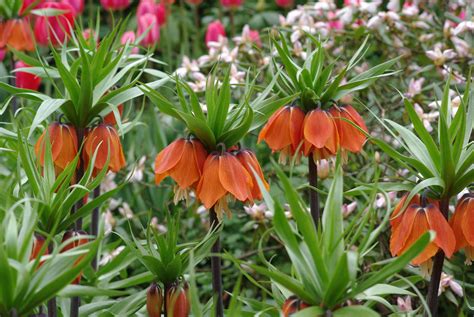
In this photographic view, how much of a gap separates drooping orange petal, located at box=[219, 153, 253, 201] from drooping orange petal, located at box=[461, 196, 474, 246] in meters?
0.36

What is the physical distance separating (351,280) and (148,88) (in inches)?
22.1

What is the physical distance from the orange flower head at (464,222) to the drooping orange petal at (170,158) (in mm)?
465

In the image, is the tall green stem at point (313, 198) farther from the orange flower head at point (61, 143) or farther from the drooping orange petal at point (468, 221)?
the orange flower head at point (61, 143)

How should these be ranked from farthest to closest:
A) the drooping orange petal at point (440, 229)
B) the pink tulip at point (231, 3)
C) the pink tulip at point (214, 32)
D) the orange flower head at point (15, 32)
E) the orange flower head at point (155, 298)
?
the pink tulip at point (231, 3) → the pink tulip at point (214, 32) → the orange flower head at point (15, 32) → the orange flower head at point (155, 298) → the drooping orange petal at point (440, 229)

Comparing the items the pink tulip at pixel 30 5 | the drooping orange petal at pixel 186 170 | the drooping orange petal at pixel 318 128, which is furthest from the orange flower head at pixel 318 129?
the pink tulip at pixel 30 5

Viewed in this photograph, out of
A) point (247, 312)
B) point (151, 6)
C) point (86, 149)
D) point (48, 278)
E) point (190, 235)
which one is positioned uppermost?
point (48, 278)

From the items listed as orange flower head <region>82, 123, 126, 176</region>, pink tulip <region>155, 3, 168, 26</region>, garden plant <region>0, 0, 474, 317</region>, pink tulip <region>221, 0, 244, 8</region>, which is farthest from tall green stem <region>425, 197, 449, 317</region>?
pink tulip <region>221, 0, 244, 8</region>

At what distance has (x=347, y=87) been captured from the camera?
5.30 feet

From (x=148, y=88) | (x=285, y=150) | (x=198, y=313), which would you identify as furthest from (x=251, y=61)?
(x=198, y=313)

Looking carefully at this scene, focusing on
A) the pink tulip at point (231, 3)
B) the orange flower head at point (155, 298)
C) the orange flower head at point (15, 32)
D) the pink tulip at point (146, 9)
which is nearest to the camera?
the orange flower head at point (155, 298)

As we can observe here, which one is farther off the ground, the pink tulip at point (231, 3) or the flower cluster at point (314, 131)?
the flower cluster at point (314, 131)

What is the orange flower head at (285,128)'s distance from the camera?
65.7 inches

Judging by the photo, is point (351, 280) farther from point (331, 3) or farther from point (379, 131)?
point (331, 3)

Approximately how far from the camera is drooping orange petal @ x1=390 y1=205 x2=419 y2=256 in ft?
4.68
